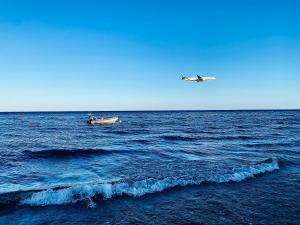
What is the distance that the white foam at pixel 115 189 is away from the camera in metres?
12.7

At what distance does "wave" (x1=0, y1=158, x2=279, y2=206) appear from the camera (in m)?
12.7

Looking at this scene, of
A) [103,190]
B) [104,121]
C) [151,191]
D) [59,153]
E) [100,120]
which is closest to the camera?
[103,190]

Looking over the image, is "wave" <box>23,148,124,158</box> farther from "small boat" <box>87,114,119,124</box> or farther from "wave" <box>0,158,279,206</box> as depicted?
"small boat" <box>87,114,119,124</box>

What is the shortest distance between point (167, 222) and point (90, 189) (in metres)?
4.82

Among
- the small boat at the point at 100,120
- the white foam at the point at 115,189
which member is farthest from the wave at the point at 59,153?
the small boat at the point at 100,120

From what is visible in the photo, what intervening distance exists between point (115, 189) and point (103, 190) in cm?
57

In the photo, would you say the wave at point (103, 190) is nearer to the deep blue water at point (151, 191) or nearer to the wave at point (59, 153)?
the deep blue water at point (151, 191)

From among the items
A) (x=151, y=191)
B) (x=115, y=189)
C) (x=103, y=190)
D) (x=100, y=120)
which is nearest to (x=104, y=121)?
(x=100, y=120)

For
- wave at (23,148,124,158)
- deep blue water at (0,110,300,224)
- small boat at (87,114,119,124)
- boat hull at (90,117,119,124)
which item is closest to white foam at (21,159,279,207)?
deep blue water at (0,110,300,224)

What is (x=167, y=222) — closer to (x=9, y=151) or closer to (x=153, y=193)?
(x=153, y=193)

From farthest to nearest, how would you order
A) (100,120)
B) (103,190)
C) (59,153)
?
1. (100,120)
2. (59,153)
3. (103,190)

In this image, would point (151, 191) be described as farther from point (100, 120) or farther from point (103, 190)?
point (100, 120)

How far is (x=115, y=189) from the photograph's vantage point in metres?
13.9

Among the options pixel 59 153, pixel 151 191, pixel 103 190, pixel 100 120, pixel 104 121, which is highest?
pixel 100 120
